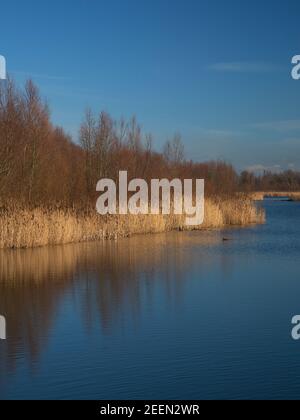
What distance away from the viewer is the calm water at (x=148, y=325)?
5523 mm

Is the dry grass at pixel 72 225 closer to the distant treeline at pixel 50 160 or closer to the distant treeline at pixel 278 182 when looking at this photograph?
the distant treeline at pixel 50 160

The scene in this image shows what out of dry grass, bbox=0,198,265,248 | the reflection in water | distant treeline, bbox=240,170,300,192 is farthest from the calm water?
distant treeline, bbox=240,170,300,192

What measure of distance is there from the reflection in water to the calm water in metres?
0.02

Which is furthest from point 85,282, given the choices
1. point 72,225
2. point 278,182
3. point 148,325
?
point 278,182

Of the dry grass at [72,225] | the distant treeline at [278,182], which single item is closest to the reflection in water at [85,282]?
the dry grass at [72,225]

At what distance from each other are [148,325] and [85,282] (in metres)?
3.53

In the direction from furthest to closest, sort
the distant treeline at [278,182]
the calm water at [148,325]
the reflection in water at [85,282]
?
the distant treeline at [278,182]
the reflection in water at [85,282]
the calm water at [148,325]

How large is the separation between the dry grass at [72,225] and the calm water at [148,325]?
1068mm

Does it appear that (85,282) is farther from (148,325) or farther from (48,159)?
(48,159)

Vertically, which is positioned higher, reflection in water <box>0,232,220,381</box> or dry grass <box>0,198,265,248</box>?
dry grass <box>0,198,265,248</box>

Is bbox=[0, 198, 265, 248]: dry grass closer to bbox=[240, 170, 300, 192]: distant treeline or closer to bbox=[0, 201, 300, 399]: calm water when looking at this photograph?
bbox=[0, 201, 300, 399]: calm water

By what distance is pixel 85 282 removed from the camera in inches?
437

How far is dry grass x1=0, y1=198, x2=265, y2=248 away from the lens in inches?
613
